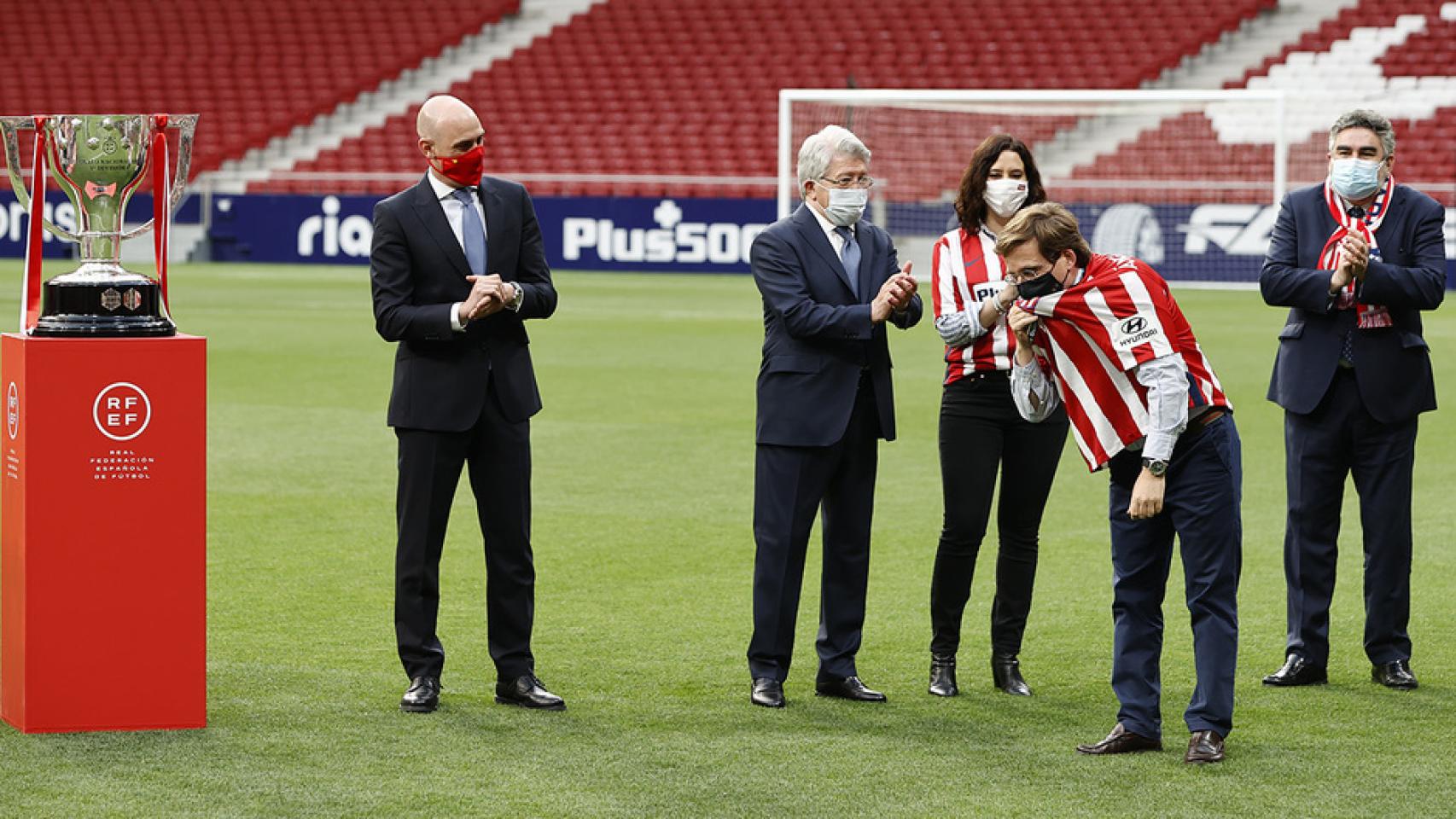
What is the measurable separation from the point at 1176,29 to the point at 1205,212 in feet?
23.9

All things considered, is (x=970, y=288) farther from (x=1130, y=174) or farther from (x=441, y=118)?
(x=1130, y=174)

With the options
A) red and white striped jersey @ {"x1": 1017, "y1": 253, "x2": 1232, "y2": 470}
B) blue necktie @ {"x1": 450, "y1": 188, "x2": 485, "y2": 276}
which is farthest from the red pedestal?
red and white striped jersey @ {"x1": 1017, "y1": 253, "x2": 1232, "y2": 470}

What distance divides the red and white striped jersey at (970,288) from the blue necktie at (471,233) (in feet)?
4.16

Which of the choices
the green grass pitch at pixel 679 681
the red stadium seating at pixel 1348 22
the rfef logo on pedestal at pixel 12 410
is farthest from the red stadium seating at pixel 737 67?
the rfef logo on pedestal at pixel 12 410

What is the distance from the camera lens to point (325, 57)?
3428cm

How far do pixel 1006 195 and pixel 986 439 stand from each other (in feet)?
2.31

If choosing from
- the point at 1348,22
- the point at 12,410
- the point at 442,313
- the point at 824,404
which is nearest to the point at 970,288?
the point at 824,404

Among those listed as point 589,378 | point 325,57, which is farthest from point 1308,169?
point 325,57

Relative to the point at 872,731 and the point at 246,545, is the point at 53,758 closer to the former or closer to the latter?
the point at 872,731

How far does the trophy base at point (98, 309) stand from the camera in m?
5.32

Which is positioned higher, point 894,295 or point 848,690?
point 894,295

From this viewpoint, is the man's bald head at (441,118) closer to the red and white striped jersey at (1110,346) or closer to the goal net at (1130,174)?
the red and white striped jersey at (1110,346)

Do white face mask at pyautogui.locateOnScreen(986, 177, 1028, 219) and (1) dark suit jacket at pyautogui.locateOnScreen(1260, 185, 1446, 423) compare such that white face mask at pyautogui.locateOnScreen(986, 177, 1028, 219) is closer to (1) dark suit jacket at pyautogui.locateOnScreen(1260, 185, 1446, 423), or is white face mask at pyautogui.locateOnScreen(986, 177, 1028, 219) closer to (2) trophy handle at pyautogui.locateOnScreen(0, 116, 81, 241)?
(1) dark suit jacket at pyautogui.locateOnScreen(1260, 185, 1446, 423)

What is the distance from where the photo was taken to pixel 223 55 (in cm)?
3438
